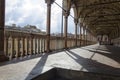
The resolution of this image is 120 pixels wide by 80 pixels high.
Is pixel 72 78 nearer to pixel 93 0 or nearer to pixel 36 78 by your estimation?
pixel 36 78

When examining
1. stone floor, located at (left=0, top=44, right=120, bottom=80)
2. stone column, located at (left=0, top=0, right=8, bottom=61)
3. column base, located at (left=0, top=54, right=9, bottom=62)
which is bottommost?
stone floor, located at (left=0, top=44, right=120, bottom=80)

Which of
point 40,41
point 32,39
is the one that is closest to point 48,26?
point 40,41

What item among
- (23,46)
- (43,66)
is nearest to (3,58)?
(23,46)

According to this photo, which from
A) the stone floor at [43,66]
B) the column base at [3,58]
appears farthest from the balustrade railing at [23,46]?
the stone floor at [43,66]

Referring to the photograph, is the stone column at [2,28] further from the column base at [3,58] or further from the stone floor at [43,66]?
the stone floor at [43,66]

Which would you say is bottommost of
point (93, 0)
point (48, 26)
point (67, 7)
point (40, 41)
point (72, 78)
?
point (72, 78)

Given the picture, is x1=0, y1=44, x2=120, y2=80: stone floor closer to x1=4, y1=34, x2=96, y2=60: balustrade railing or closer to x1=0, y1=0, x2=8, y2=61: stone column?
x1=0, y1=0, x2=8, y2=61: stone column

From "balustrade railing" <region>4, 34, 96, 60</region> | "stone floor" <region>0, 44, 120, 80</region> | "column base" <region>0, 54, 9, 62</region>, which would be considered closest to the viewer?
"stone floor" <region>0, 44, 120, 80</region>

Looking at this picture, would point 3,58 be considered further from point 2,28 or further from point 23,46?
point 23,46

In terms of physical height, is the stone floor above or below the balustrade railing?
below

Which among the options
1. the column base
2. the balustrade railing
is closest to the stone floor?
the column base

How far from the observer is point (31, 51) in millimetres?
5957

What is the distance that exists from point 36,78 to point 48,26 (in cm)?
527

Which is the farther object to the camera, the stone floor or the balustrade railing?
the balustrade railing
